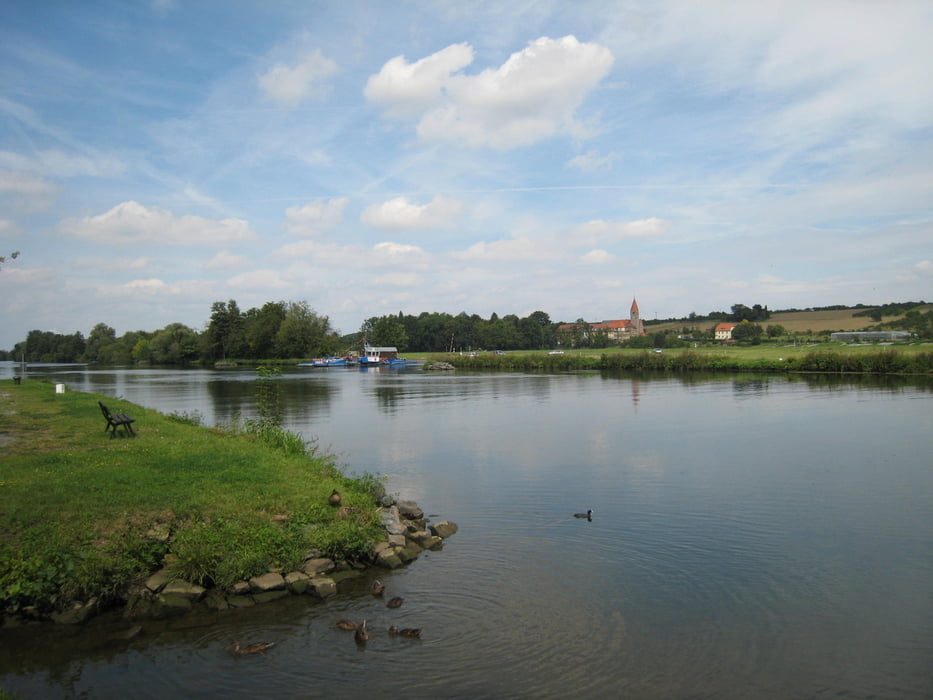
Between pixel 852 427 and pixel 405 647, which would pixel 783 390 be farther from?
pixel 405 647

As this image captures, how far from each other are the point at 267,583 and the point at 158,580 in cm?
169

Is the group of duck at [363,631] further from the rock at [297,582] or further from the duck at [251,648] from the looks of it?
the rock at [297,582]

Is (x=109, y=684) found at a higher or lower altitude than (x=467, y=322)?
lower

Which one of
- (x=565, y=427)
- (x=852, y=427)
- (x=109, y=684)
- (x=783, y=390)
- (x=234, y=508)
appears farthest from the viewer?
(x=783, y=390)

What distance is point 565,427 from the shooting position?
3094 cm

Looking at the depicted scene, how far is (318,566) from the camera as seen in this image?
36.5 feet

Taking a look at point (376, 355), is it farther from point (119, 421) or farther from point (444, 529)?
point (444, 529)

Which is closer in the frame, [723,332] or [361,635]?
[361,635]

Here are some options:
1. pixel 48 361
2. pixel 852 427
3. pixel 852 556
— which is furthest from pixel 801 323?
pixel 48 361

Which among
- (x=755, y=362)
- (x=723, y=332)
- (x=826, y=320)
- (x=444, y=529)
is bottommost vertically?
(x=444, y=529)

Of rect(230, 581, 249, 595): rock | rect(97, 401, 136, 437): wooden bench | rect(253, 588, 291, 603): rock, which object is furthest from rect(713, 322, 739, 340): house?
rect(230, 581, 249, 595): rock

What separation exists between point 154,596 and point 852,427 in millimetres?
29893

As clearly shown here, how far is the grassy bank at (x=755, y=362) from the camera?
61344mm

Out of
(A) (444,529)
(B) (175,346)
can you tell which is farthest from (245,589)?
(B) (175,346)
